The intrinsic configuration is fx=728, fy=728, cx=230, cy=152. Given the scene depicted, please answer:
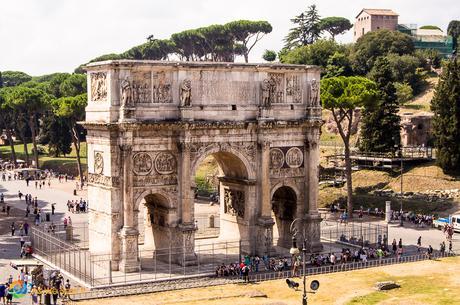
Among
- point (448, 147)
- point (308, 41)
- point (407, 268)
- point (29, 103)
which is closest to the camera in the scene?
point (407, 268)

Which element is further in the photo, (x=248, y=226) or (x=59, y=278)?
(x=248, y=226)

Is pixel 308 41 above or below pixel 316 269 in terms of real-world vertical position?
above

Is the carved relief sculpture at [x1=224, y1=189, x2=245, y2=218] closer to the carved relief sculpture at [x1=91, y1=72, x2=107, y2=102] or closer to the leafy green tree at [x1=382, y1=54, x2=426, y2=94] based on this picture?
the carved relief sculpture at [x1=91, y1=72, x2=107, y2=102]

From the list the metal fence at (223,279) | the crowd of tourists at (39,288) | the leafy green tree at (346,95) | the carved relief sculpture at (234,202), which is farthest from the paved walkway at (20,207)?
the leafy green tree at (346,95)

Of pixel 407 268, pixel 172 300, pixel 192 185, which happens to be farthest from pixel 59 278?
pixel 407 268

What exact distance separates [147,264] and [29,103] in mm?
60042

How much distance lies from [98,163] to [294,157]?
12.9 metres

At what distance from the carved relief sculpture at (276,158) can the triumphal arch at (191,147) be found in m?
0.07

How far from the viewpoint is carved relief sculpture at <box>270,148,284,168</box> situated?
→ 4706 centimetres

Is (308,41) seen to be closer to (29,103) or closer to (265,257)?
(29,103)

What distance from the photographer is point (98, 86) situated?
141ft

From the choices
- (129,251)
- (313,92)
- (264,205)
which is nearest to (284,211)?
(264,205)

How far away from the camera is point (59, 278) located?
123ft

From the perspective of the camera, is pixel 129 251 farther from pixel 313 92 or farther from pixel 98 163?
pixel 313 92
